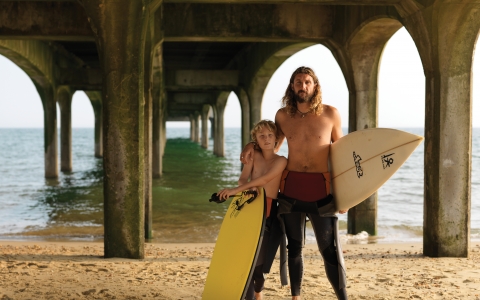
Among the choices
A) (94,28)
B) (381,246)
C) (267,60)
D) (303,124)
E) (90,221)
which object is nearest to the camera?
(303,124)

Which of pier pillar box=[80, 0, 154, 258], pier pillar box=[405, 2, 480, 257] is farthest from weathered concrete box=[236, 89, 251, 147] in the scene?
pier pillar box=[80, 0, 154, 258]

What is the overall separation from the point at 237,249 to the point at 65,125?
71.4ft

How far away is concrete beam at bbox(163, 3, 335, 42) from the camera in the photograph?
36.7ft

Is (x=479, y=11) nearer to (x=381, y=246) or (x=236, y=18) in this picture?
(x=381, y=246)

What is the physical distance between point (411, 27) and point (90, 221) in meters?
7.49

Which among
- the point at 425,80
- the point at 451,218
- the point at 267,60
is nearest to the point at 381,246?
the point at 451,218

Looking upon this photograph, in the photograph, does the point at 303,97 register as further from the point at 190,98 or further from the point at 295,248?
the point at 190,98

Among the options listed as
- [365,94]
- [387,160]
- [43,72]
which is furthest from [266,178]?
[43,72]

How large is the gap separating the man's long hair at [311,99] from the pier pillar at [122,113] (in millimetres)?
2851

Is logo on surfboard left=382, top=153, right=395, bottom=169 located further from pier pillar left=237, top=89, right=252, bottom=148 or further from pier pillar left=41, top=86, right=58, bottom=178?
pier pillar left=41, top=86, right=58, bottom=178

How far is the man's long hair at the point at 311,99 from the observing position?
15.6ft

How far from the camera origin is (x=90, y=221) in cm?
1236

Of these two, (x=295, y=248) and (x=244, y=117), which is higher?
(x=244, y=117)

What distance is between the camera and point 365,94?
35.6 feet
